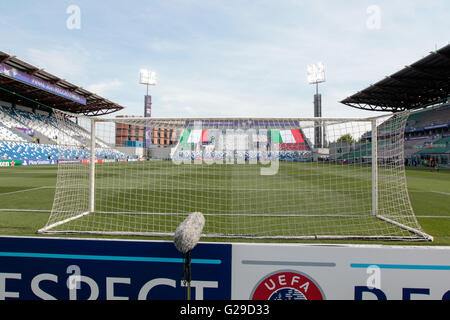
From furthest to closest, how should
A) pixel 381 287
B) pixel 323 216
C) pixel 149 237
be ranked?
pixel 323 216 → pixel 149 237 → pixel 381 287

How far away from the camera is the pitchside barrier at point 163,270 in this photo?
4.67 feet

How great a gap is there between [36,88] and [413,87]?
1785 inches

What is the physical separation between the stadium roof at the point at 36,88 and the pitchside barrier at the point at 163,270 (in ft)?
99.0

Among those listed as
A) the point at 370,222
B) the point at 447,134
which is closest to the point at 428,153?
the point at 447,134

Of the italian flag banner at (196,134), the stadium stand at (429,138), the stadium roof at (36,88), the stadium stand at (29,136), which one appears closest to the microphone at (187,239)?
the italian flag banner at (196,134)

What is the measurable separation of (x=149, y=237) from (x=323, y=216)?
3.61 metres

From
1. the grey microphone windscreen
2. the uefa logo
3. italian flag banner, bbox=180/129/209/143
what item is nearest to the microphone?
the grey microphone windscreen

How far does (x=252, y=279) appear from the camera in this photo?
4.75ft

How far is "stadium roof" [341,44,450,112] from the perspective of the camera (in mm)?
23530

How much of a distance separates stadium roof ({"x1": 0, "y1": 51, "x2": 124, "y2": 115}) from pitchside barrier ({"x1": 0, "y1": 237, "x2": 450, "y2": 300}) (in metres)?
30.2

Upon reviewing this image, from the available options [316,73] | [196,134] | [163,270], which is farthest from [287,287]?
[316,73]

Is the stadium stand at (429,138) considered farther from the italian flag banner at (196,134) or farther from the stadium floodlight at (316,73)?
the italian flag banner at (196,134)

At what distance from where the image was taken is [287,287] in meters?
1.44
